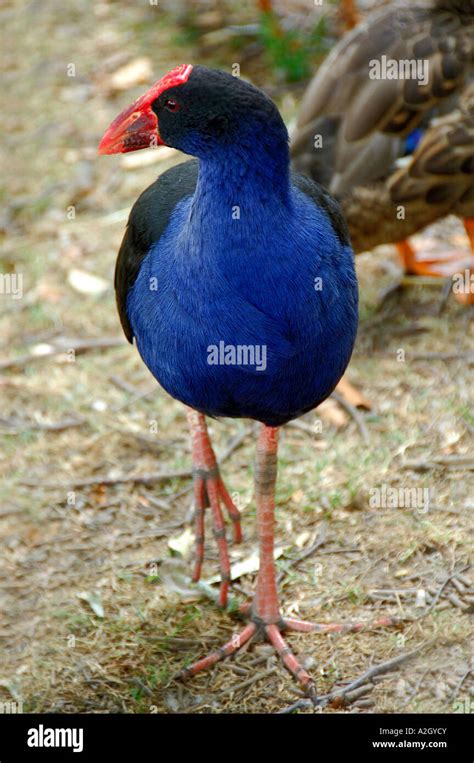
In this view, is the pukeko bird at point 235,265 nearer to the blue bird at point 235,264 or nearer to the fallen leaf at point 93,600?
the blue bird at point 235,264

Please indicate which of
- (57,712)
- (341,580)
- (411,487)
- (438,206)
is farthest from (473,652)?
(438,206)

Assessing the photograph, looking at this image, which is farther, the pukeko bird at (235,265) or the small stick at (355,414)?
the small stick at (355,414)

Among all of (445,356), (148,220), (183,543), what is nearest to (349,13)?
(445,356)

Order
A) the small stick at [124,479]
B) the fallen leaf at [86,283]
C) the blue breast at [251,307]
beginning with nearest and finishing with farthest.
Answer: the blue breast at [251,307], the small stick at [124,479], the fallen leaf at [86,283]

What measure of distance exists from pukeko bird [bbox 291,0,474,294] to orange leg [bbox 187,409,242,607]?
51.7 inches

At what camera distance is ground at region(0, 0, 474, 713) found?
11.8ft

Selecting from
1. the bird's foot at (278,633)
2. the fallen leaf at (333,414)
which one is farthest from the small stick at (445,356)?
the bird's foot at (278,633)

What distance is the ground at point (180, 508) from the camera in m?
3.59

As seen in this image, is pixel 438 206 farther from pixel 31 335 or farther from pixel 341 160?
pixel 31 335

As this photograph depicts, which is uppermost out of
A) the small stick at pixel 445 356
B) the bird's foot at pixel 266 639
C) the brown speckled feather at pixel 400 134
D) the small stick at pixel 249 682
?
the brown speckled feather at pixel 400 134

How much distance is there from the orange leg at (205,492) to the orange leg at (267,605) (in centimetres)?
26

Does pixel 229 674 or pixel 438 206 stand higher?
pixel 438 206

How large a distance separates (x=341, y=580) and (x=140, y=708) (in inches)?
34.9

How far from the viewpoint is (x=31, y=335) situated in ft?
18.0
